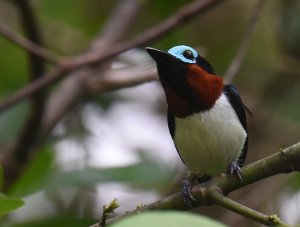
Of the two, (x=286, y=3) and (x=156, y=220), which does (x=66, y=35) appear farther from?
(x=156, y=220)

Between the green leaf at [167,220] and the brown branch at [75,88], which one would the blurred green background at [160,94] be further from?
the green leaf at [167,220]

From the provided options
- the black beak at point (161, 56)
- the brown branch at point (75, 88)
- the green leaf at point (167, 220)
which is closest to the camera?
the green leaf at point (167, 220)

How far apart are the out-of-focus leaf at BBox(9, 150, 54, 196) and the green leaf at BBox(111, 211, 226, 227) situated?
1.64m

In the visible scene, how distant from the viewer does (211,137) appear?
250cm

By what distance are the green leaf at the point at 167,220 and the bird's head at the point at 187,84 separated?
1430 mm

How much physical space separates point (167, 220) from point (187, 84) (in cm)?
157

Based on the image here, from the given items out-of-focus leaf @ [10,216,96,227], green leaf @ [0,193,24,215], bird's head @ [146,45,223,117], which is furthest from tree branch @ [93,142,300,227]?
out-of-focus leaf @ [10,216,96,227]

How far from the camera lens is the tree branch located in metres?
1.60

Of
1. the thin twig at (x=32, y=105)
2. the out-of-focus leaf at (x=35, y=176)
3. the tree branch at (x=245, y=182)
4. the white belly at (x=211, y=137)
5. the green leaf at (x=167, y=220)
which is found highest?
the thin twig at (x=32, y=105)

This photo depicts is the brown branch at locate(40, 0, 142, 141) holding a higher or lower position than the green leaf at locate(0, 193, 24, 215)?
higher

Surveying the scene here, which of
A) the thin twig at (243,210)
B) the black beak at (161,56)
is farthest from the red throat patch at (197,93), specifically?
the thin twig at (243,210)

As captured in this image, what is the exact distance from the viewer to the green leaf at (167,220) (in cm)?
104

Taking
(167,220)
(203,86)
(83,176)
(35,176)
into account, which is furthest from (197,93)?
(167,220)

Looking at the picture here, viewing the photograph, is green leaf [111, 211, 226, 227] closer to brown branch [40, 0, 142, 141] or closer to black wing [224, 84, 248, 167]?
black wing [224, 84, 248, 167]
